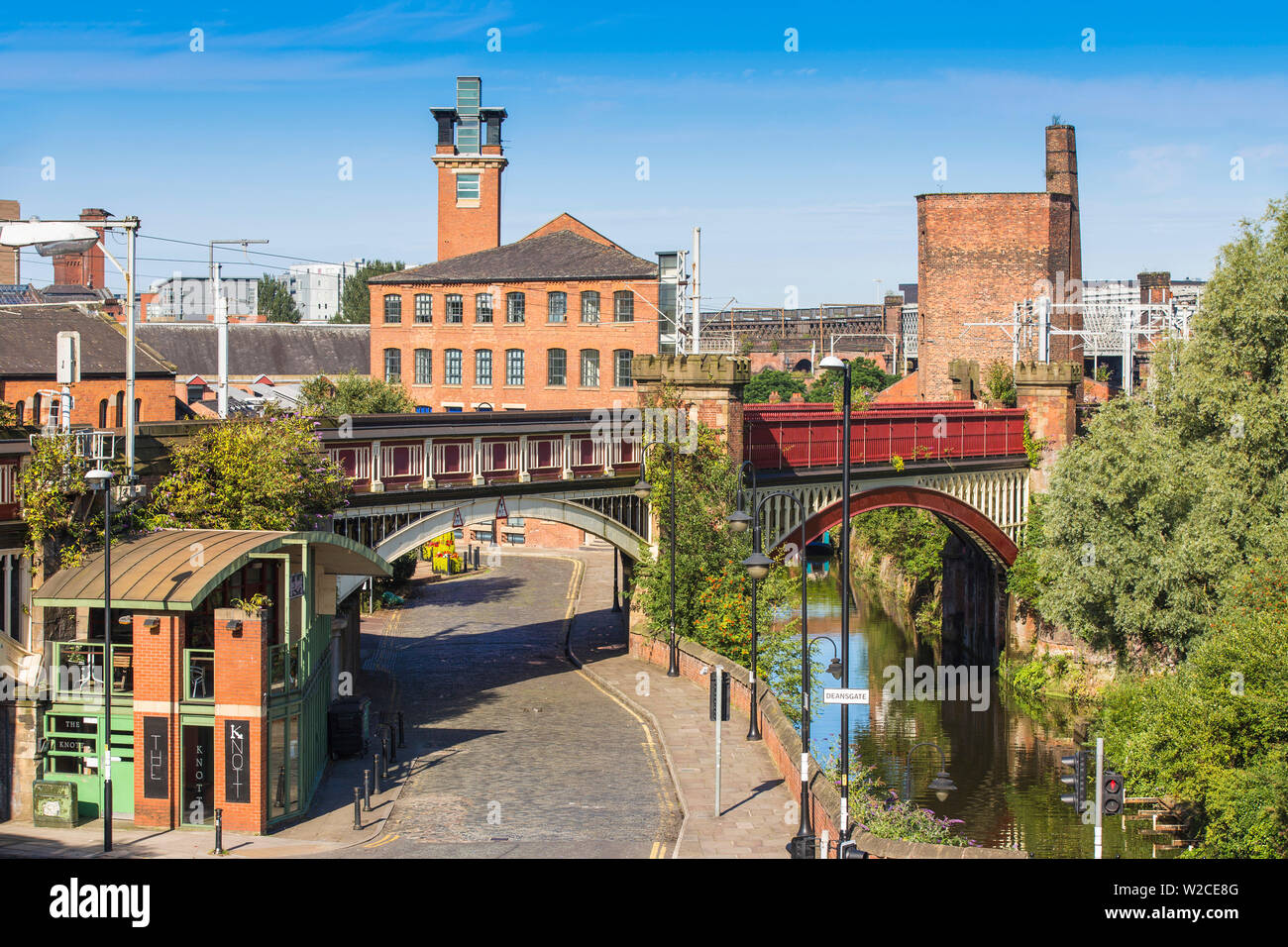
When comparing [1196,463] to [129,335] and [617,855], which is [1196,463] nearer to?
[617,855]

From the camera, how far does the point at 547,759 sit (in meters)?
28.5

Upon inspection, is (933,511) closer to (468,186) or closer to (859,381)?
(468,186)

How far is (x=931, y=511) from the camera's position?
163 ft

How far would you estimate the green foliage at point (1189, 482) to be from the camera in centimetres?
3288

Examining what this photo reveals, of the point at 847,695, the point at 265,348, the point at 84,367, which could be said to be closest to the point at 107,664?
the point at 847,695

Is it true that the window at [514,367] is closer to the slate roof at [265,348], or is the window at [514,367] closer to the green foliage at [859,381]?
the slate roof at [265,348]

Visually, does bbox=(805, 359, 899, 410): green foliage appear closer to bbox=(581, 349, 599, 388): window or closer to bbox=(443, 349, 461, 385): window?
bbox=(581, 349, 599, 388): window

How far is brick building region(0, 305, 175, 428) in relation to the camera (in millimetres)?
47906

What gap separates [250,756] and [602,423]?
18.0 meters

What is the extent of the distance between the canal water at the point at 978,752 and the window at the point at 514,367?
2363cm

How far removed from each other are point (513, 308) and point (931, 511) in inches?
1126

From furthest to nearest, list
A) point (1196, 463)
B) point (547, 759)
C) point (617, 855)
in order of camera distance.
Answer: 1. point (1196, 463)
2. point (547, 759)
3. point (617, 855)

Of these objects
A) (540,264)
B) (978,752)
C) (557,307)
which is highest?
(540,264)

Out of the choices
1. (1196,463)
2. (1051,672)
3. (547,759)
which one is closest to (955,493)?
(1051,672)
